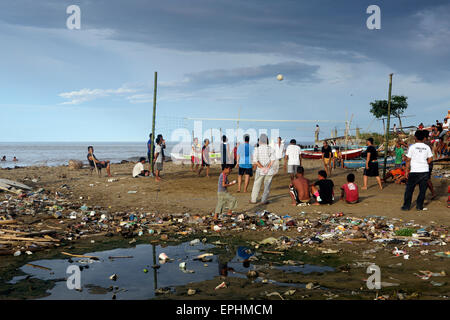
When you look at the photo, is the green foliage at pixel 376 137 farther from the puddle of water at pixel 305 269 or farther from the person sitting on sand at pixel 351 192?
the puddle of water at pixel 305 269

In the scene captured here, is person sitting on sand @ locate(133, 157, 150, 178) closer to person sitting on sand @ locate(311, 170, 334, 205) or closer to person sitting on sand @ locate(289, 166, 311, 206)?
person sitting on sand @ locate(289, 166, 311, 206)

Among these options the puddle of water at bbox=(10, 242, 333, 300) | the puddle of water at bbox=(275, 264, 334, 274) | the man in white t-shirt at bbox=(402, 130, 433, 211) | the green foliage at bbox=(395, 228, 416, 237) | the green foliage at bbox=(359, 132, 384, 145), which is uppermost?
the green foliage at bbox=(359, 132, 384, 145)

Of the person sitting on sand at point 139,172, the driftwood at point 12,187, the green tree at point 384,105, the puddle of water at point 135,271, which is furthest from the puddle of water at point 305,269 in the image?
the green tree at point 384,105

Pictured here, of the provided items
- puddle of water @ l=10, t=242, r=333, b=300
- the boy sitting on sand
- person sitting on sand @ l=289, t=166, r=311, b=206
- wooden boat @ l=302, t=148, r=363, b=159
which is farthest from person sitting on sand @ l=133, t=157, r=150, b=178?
wooden boat @ l=302, t=148, r=363, b=159

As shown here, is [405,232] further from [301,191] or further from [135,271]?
Answer: [135,271]

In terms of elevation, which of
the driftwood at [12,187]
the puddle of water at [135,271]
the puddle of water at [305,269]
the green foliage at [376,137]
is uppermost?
the green foliage at [376,137]

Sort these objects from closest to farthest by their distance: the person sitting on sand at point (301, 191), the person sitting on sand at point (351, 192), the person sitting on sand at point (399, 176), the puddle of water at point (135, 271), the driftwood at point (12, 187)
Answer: the puddle of water at point (135, 271) → the person sitting on sand at point (351, 192) → the person sitting on sand at point (301, 191) → the driftwood at point (12, 187) → the person sitting on sand at point (399, 176)

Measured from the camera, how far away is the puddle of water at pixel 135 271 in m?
4.42

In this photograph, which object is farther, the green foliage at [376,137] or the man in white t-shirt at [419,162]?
the green foliage at [376,137]

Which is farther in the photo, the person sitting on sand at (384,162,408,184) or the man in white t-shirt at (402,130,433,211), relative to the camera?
the person sitting on sand at (384,162,408,184)

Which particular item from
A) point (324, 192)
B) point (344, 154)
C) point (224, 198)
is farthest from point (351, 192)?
point (344, 154)

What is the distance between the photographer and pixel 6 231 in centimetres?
676

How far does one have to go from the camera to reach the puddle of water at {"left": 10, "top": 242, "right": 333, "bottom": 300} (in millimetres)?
4422
